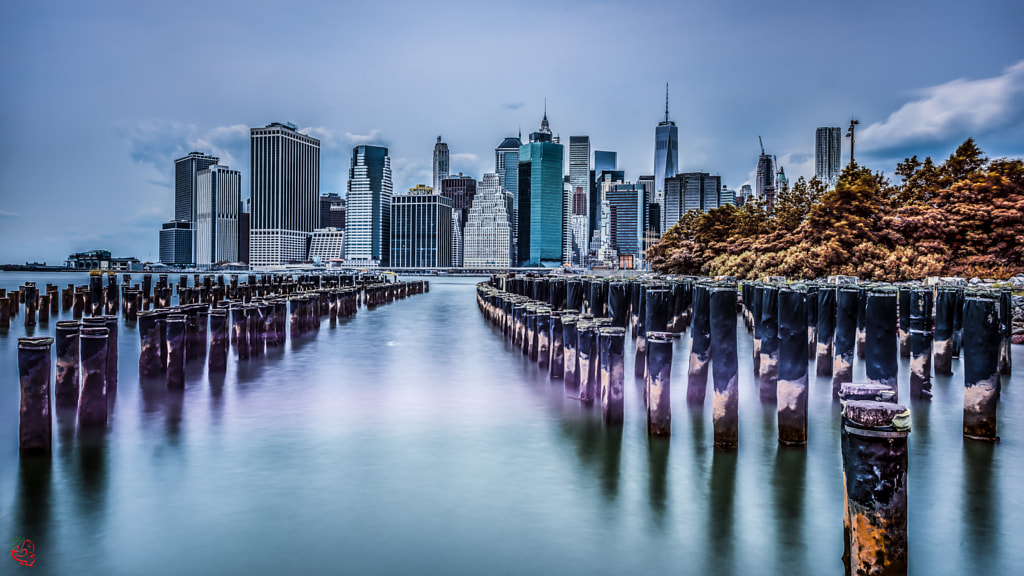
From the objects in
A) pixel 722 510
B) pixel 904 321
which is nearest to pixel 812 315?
pixel 904 321

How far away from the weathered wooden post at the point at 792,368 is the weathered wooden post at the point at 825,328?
13.0ft

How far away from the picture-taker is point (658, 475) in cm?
842

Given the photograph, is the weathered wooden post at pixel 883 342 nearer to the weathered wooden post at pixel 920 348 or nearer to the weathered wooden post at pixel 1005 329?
the weathered wooden post at pixel 920 348

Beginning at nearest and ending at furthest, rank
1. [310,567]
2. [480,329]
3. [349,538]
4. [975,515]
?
[310,567], [349,538], [975,515], [480,329]

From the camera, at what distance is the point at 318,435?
10586mm

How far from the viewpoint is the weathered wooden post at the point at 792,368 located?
8852 mm

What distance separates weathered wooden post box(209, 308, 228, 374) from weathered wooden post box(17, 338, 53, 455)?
21.2ft

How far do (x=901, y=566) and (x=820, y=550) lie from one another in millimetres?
1977

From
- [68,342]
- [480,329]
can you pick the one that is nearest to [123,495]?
[68,342]

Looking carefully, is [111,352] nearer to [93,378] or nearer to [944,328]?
[93,378]

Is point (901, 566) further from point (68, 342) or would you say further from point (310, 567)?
point (68, 342)

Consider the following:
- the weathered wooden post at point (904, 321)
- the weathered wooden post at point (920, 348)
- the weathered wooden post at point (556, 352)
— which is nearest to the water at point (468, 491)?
the weathered wooden post at point (920, 348)

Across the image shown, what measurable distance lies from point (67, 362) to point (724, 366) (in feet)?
32.4

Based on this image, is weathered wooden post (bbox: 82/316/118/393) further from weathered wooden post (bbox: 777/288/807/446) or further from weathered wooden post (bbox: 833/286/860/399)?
weathered wooden post (bbox: 833/286/860/399)
